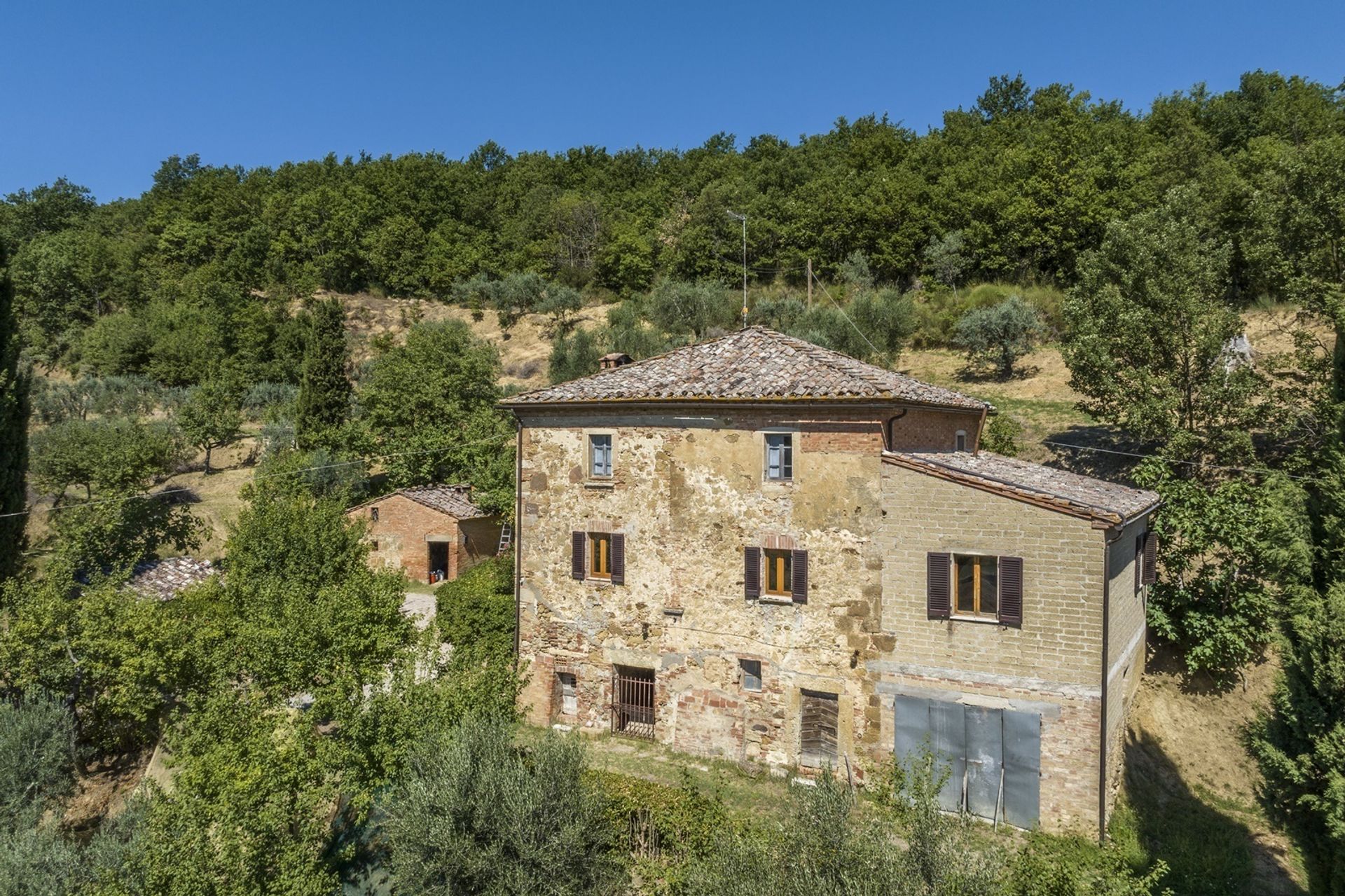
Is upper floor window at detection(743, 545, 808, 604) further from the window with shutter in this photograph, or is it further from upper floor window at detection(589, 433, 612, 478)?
the window with shutter

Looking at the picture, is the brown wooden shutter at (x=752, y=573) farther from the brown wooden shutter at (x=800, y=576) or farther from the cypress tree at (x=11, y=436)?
the cypress tree at (x=11, y=436)

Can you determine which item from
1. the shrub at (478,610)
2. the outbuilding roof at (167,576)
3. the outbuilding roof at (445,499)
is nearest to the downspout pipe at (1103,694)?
the shrub at (478,610)

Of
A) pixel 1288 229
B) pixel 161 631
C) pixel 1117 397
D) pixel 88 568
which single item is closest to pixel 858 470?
pixel 1117 397

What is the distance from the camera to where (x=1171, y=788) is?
50.0 feet

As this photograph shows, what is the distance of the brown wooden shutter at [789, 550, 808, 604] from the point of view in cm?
1479

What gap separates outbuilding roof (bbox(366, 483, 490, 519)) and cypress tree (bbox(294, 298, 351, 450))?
25.9ft

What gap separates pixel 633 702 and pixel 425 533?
1459 cm

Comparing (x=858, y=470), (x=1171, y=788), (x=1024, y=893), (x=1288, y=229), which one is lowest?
(x=1171, y=788)

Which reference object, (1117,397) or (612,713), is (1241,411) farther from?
(612,713)

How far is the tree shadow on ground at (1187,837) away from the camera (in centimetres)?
1214

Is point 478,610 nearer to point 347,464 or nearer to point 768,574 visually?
point 768,574

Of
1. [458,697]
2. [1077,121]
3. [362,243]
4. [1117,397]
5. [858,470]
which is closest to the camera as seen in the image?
[458,697]

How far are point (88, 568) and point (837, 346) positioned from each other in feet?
95.2

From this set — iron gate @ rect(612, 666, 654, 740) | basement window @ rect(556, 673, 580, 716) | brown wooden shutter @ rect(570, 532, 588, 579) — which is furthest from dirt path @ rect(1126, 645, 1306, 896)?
brown wooden shutter @ rect(570, 532, 588, 579)
